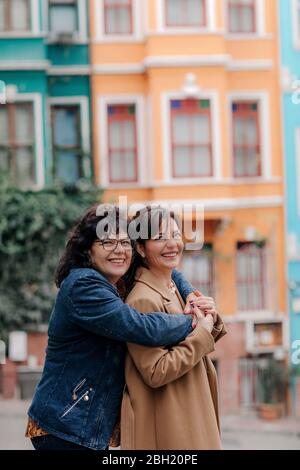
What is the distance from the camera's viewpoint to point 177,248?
2352 mm

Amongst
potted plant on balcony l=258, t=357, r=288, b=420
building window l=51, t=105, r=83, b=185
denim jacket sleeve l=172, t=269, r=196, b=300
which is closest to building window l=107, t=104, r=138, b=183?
building window l=51, t=105, r=83, b=185

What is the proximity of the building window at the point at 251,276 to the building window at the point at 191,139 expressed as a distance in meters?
1.13

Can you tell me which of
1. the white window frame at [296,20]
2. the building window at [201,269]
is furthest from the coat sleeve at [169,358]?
the white window frame at [296,20]

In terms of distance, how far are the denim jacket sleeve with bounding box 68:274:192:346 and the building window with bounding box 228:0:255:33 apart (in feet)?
27.0

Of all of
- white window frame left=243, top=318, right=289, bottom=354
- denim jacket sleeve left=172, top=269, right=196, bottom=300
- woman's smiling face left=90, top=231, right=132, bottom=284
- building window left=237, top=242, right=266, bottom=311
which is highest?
woman's smiling face left=90, top=231, right=132, bottom=284

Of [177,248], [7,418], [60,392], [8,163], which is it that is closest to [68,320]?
[60,392]

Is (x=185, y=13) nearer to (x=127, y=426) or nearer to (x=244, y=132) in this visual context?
A: (x=244, y=132)

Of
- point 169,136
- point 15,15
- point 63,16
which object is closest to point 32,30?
point 15,15

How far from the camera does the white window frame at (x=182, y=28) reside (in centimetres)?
952

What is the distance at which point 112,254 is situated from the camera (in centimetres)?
231

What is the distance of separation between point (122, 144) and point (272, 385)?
328 centimetres

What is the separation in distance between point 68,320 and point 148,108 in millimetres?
7673

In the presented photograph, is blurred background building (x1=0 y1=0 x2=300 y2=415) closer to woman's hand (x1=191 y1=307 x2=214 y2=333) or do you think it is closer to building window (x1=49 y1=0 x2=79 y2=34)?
building window (x1=49 y1=0 x2=79 y2=34)

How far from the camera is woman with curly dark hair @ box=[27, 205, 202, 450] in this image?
7.19 feet
